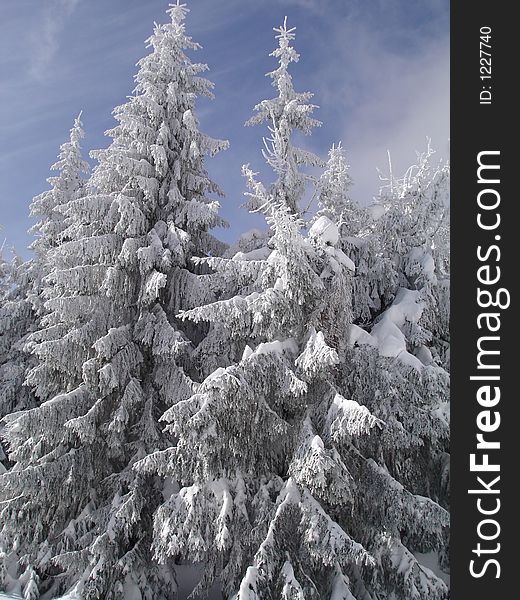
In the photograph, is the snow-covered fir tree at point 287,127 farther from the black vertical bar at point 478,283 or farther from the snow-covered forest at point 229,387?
the black vertical bar at point 478,283

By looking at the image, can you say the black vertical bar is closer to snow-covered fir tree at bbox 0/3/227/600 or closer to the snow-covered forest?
the snow-covered forest

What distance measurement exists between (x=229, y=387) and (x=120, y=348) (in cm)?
384

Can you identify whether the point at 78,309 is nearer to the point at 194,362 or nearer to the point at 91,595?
the point at 194,362

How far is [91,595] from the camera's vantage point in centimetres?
882

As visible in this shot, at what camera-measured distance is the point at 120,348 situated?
36.7 ft

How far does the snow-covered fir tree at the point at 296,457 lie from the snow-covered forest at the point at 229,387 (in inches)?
1.4

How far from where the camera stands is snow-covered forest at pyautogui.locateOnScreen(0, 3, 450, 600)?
8367mm

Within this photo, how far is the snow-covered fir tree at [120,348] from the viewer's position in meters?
9.83

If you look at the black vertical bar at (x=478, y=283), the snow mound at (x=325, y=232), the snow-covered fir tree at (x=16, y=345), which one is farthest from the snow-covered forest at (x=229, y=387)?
the snow-covered fir tree at (x=16, y=345)

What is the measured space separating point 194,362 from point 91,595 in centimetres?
495

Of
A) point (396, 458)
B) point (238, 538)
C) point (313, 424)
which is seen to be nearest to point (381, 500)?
point (396, 458)

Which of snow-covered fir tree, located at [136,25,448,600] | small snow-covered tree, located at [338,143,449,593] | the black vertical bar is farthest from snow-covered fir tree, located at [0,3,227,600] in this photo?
the black vertical bar

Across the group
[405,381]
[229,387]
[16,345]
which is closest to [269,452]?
[229,387]

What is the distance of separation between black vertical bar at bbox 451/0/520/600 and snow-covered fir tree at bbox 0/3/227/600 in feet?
19.9
